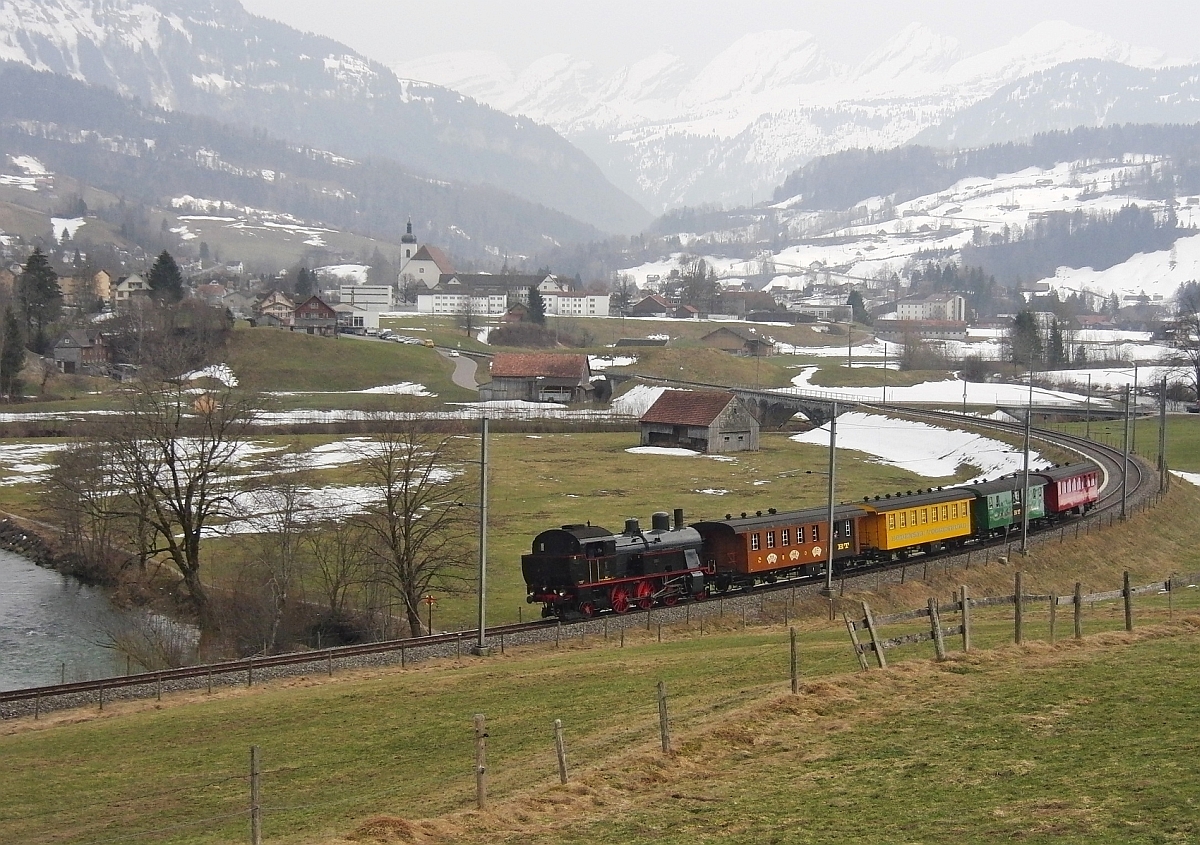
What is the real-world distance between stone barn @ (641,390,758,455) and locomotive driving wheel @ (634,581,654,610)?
74410mm

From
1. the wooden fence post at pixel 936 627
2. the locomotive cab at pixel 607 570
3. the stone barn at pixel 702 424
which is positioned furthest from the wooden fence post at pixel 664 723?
the stone barn at pixel 702 424

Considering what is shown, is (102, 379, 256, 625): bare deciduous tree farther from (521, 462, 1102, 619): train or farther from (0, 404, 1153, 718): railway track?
(521, 462, 1102, 619): train

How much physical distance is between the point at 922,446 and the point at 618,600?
263 feet

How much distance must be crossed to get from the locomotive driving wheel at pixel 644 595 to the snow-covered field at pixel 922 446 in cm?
5160

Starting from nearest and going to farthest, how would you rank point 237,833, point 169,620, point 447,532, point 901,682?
point 237,833 → point 901,682 → point 169,620 → point 447,532

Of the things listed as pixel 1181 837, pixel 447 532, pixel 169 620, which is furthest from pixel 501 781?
pixel 447 532

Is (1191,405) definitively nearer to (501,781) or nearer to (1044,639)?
(1044,639)

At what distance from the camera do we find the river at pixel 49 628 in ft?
159

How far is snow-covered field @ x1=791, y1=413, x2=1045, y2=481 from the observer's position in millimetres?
102562

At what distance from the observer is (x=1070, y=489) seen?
237ft

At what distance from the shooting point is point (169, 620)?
187ft

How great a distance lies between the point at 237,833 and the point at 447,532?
151ft

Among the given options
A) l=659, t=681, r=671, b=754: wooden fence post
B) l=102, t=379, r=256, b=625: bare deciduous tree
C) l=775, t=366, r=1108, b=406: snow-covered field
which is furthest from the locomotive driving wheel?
l=775, t=366, r=1108, b=406: snow-covered field

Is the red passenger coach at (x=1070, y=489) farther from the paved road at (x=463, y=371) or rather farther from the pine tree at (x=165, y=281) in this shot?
the pine tree at (x=165, y=281)
